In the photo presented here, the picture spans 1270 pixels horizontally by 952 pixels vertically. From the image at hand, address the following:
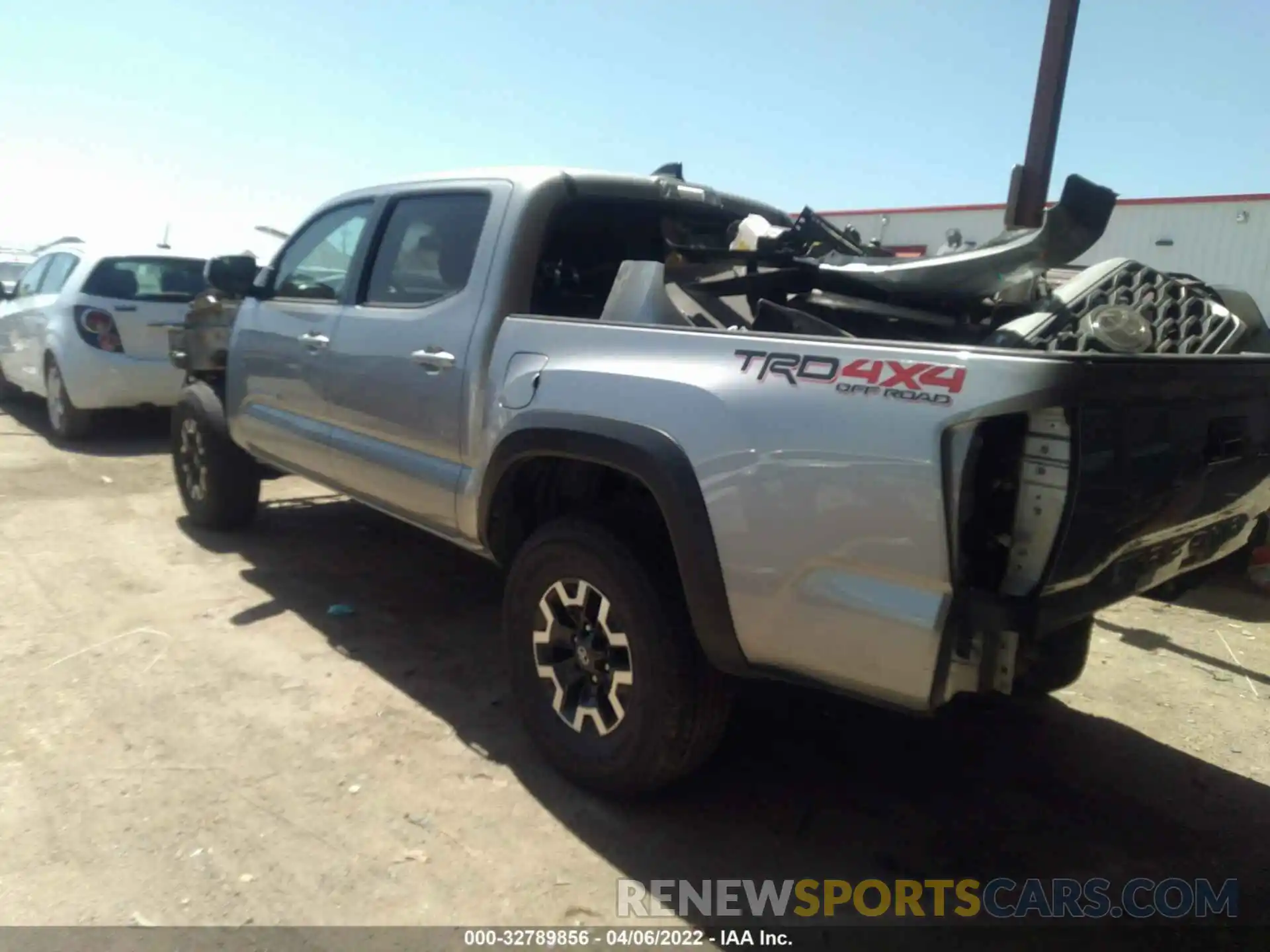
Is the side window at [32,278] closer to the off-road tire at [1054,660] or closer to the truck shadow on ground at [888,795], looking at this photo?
the truck shadow on ground at [888,795]

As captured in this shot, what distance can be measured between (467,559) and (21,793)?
9.11 ft

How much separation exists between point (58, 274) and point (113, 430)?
1.48 meters

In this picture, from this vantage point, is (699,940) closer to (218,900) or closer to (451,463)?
(218,900)

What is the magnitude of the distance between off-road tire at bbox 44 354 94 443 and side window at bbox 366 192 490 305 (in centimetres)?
539

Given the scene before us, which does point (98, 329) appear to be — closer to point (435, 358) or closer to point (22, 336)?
point (22, 336)

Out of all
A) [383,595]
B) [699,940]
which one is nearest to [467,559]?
[383,595]

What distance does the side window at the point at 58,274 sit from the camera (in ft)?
28.0

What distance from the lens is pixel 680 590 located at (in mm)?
2832

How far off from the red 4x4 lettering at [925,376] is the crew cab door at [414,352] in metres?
1.73

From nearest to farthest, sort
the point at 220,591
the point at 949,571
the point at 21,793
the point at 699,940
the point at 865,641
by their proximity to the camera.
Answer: the point at 949,571, the point at 865,641, the point at 699,940, the point at 21,793, the point at 220,591

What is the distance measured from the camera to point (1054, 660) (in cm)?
290

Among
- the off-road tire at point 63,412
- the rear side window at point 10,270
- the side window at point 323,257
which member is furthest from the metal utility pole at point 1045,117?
the rear side window at point 10,270

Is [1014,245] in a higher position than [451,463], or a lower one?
higher

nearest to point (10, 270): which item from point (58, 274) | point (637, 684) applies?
point (58, 274)
